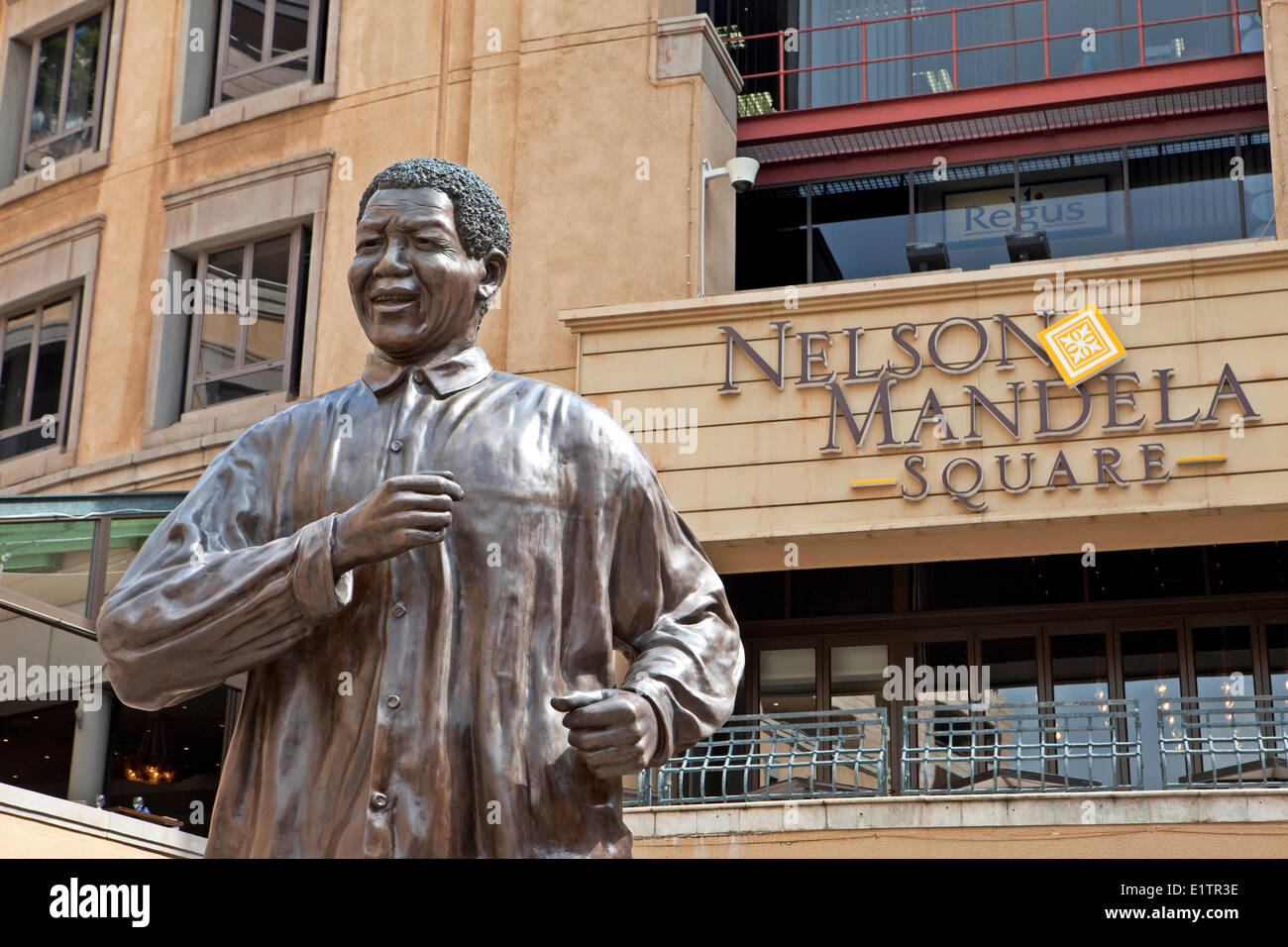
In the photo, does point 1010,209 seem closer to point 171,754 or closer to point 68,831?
point 171,754

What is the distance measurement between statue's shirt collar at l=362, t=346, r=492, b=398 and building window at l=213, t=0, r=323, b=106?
809 inches

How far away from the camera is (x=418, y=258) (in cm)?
338

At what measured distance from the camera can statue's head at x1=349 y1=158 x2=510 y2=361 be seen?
338 centimetres

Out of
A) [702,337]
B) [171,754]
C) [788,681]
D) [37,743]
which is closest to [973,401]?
[702,337]

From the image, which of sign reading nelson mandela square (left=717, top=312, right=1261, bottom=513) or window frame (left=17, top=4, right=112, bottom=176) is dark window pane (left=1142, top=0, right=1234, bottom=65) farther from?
window frame (left=17, top=4, right=112, bottom=176)

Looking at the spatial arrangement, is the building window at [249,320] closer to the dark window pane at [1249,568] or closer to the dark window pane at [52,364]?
the dark window pane at [52,364]

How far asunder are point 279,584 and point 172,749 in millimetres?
18326

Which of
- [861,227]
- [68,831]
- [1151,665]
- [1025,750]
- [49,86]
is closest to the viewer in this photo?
[68,831]

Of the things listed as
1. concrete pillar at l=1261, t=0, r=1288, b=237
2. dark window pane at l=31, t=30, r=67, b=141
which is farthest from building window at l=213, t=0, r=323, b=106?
concrete pillar at l=1261, t=0, r=1288, b=237

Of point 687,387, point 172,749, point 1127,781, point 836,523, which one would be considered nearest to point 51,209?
point 172,749

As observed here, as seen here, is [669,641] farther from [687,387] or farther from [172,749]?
[172,749]

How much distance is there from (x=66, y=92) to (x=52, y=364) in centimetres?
415

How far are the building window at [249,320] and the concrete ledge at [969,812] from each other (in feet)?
25.2

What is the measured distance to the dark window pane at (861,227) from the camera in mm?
22672
